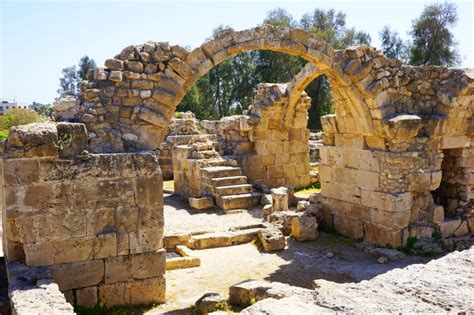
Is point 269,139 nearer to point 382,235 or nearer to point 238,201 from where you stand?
point 238,201

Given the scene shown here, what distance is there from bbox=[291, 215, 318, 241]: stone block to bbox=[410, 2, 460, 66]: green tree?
23.5 metres

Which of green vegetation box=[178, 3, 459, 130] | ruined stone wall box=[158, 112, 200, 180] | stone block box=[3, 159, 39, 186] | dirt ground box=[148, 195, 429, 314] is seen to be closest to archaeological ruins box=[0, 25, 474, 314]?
stone block box=[3, 159, 39, 186]

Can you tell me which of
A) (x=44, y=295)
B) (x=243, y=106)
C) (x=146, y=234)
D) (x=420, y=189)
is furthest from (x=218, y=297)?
(x=243, y=106)

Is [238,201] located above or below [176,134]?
below

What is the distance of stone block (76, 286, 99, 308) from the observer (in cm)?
564

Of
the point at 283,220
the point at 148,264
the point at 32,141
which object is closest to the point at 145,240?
the point at 148,264

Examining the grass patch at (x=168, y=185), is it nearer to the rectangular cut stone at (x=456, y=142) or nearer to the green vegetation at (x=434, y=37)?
the rectangular cut stone at (x=456, y=142)

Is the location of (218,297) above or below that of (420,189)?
below

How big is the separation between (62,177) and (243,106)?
28.7 meters

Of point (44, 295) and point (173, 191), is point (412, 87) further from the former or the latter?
point (173, 191)

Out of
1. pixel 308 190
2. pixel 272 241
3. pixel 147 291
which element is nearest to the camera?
pixel 147 291

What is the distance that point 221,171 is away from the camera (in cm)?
1275

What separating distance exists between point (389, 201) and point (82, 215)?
5503 millimetres

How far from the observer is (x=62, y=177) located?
5.48m
